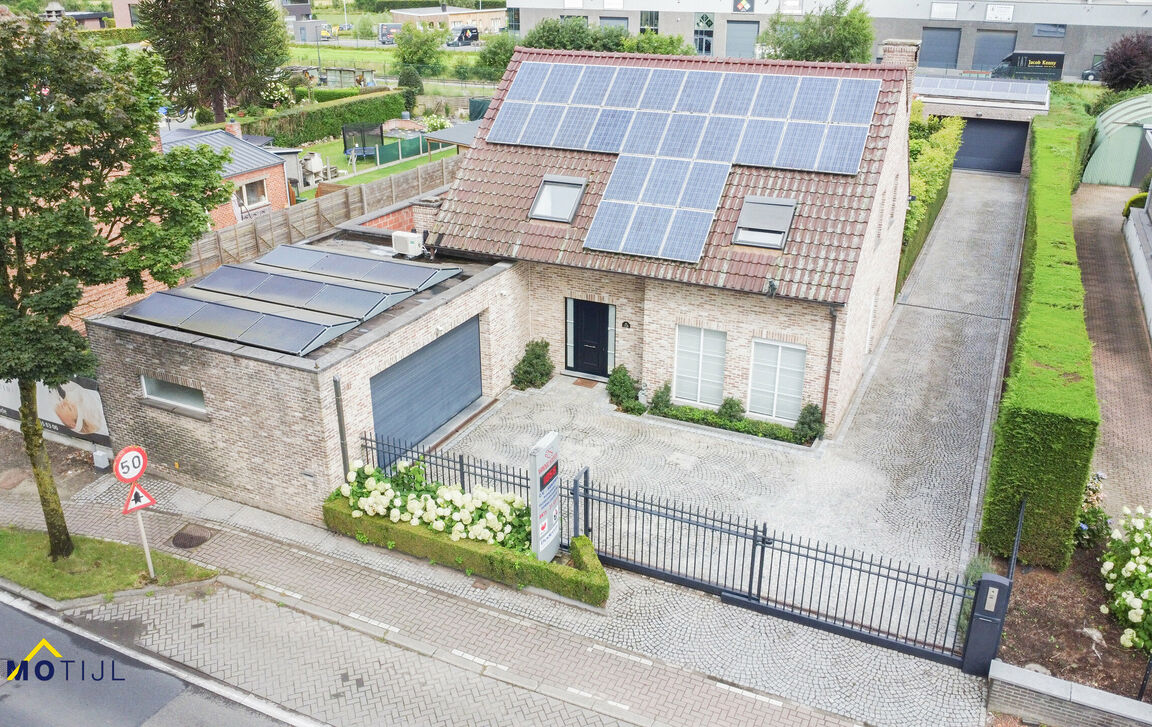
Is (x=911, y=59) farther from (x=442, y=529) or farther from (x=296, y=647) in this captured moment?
(x=296, y=647)

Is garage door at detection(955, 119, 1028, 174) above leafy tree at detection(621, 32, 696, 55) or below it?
below

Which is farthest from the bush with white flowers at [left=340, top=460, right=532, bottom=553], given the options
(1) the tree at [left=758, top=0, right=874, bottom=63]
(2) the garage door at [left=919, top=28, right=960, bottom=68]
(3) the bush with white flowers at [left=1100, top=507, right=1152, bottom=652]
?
(2) the garage door at [left=919, top=28, right=960, bottom=68]

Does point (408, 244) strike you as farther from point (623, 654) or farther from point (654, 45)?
point (654, 45)

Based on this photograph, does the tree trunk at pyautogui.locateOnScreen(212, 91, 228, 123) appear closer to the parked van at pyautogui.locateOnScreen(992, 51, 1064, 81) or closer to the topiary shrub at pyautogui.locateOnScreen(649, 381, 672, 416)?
the topiary shrub at pyautogui.locateOnScreen(649, 381, 672, 416)

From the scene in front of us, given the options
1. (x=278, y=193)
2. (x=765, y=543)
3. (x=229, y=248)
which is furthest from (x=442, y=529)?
(x=278, y=193)

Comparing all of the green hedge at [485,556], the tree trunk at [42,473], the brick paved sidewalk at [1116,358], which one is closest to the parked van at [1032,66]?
the brick paved sidewalk at [1116,358]

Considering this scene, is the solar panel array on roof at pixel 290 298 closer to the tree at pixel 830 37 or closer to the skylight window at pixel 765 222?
the skylight window at pixel 765 222
